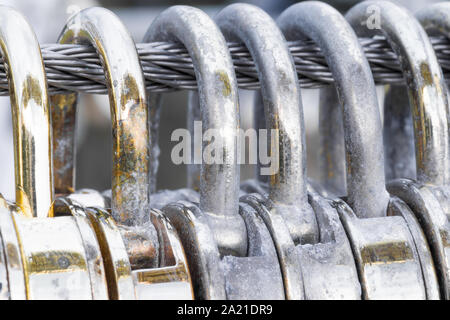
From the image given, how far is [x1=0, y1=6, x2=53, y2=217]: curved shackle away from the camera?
0.41m

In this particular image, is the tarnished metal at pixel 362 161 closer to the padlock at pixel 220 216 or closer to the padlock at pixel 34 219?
the padlock at pixel 220 216

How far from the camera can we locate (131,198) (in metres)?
0.42

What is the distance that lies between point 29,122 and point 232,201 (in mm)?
164

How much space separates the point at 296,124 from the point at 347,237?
0.32ft

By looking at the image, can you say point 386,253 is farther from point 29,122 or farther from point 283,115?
point 29,122

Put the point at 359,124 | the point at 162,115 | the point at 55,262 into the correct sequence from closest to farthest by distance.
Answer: the point at 55,262, the point at 359,124, the point at 162,115

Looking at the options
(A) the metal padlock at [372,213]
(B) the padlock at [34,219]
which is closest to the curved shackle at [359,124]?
(A) the metal padlock at [372,213]

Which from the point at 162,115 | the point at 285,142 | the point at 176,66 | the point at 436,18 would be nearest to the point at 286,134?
the point at 285,142

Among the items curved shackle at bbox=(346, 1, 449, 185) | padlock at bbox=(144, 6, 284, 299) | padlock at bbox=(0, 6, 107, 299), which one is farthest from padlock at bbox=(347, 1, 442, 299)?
padlock at bbox=(0, 6, 107, 299)

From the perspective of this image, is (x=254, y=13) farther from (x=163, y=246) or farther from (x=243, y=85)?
(x=163, y=246)

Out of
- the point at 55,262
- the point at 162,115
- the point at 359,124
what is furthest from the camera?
the point at 162,115

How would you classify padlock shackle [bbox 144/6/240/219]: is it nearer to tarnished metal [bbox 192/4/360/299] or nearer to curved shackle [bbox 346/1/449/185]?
tarnished metal [bbox 192/4/360/299]

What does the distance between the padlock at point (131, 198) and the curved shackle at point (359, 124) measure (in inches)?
6.6
